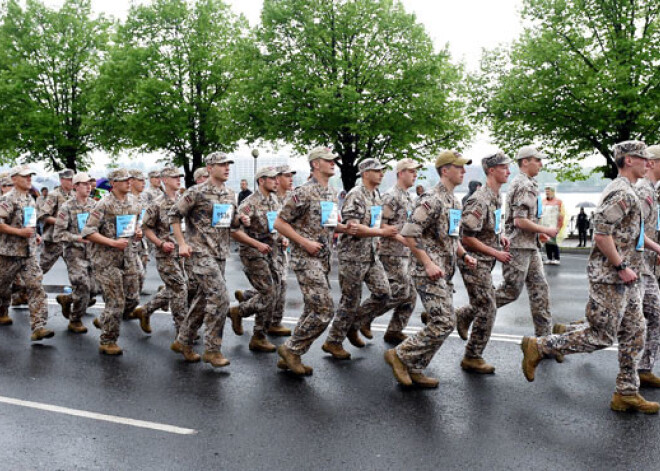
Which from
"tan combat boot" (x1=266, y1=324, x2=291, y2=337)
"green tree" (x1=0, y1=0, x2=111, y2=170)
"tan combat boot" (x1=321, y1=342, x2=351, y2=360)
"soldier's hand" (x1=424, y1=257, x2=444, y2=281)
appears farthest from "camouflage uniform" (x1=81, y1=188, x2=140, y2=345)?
"green tree" (x1=0, y1=0, x2=111, y2=170)

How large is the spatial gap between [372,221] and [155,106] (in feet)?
84.2

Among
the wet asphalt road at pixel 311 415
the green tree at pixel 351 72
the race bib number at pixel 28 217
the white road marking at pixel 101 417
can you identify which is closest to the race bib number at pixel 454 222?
Result: the wet asphalt road at pixel 311 415

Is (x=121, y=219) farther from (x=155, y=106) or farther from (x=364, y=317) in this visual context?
(x=155, y=106)

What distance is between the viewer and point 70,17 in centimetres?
3444

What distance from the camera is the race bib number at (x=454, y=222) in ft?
20.0

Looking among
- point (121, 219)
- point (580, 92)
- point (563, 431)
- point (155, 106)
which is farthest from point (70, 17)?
point (563, 431)

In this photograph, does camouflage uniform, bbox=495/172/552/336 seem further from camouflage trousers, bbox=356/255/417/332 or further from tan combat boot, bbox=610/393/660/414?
tan combat boot, bbox=610/393/660/414

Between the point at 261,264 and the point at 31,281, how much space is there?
9.08ft

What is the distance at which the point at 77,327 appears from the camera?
850 cm

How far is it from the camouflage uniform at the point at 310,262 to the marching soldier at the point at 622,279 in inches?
91.8

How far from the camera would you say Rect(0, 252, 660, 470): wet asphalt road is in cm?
446

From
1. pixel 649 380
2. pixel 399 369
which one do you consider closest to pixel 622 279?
pixel 649 380

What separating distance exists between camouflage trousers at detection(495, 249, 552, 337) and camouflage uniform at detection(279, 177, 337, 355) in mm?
2102

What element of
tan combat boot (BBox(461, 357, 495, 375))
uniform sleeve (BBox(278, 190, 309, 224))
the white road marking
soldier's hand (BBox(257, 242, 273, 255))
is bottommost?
the white road marking
